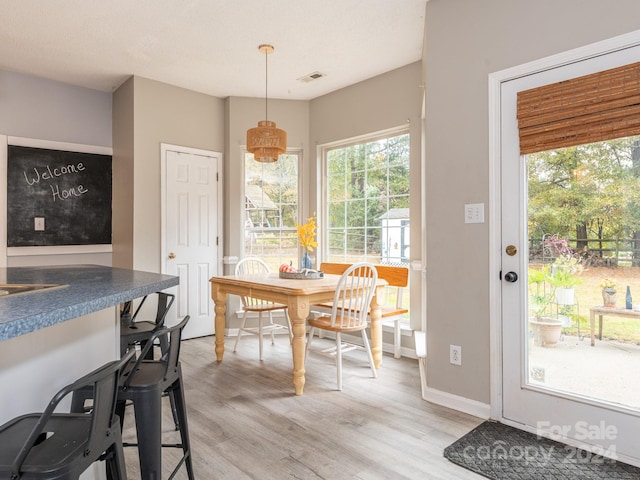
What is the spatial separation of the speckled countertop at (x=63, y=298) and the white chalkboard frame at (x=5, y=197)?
2708 millimetres

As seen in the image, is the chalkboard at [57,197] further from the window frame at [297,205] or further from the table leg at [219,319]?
the table leg at [219,319]

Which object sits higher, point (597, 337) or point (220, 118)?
point (220, 118)

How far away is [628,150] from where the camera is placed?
2.05 metres

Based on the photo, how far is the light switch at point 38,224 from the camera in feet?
13.6

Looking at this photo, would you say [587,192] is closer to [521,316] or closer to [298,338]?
[521,316]

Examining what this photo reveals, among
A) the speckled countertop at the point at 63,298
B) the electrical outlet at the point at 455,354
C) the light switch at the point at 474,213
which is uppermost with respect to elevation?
the light switch at the point at 474,213

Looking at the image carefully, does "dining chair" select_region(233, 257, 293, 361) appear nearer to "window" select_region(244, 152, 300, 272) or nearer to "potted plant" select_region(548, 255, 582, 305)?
"window" select_region(244, 152, 300, 272)

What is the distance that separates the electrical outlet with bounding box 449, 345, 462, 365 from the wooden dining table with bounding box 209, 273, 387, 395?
0.85m

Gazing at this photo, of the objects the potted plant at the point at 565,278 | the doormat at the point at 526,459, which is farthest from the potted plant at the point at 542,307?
the doormat at the point at 526,459

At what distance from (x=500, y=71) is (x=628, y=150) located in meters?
0.84

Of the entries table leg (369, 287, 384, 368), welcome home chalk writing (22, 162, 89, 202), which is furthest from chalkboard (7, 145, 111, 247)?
table leg (369, 287, 384, 368)

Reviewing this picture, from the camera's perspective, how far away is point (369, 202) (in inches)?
173

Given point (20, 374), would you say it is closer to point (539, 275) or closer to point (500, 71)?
point (539, 275)

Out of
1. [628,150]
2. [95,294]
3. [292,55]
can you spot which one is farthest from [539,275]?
[292,55]
